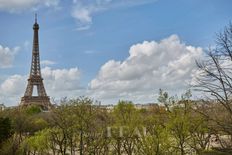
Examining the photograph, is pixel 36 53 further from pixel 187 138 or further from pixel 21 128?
pixel 187 138

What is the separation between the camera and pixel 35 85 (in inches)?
3258

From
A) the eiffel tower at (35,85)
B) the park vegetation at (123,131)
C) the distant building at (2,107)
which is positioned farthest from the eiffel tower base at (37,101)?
the park vegetation at (123,131)

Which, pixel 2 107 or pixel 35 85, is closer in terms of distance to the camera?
pixel 2 107

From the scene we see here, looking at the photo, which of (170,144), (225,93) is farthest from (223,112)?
(170,144)

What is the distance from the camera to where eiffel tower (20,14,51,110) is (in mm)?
81250

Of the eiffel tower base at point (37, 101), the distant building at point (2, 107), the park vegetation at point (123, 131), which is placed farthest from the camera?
the eiffel tower base at point (37, 101)

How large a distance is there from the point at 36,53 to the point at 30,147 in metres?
49.6

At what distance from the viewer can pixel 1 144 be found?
33.2 meters

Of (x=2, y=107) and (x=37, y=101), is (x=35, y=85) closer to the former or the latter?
(x=37, y=101)

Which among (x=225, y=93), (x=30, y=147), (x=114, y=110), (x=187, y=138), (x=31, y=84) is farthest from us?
(x=31, y=84)

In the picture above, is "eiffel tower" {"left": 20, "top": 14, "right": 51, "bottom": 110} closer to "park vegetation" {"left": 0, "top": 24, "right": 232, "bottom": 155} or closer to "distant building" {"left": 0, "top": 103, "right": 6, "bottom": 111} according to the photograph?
"distant building" {"left": 0, "top": 103, "right": 6, "bottom": 111}

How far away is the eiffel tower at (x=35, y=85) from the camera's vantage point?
81.2 m

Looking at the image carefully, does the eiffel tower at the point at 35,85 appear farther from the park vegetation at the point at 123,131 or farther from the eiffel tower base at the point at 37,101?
the park vegetation at the point at 123,131

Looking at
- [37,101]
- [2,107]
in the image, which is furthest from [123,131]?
[37,101]
